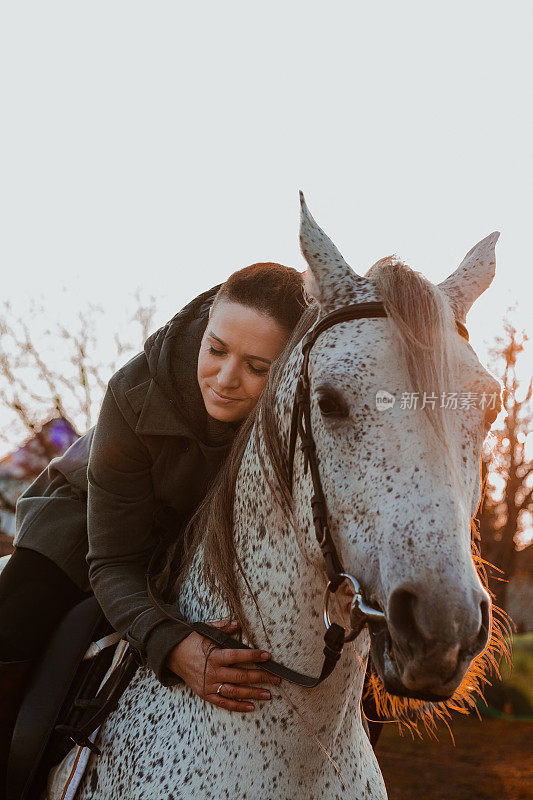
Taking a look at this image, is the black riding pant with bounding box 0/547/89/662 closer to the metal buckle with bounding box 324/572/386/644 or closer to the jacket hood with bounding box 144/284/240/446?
the jacket hood with bounding box 144/284/240/446

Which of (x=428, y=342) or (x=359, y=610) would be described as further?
(x=428, y=342)

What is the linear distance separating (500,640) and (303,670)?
2.09 ft

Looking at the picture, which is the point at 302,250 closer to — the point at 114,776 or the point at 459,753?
the point at 114,776

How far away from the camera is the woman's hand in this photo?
202cm

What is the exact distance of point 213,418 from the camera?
101 inches

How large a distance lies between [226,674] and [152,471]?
85 cm

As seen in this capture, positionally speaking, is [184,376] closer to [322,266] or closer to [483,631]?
[322,266]

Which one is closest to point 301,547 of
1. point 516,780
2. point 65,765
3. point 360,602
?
point 360,602

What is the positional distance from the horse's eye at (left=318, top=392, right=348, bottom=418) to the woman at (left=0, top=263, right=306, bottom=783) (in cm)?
63

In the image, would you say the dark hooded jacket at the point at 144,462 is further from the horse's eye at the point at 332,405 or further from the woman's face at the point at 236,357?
the horse's eye at the point at 332,405

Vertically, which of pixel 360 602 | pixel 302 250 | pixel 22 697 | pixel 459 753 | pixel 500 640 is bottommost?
pixel 459 753

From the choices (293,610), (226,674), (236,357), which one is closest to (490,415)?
(293,610)

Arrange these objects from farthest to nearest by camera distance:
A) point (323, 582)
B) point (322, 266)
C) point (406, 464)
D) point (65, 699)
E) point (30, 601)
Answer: point (30, 601)
point (65, 699)
point (322, 266)
point (323, 582)
point (406, 464)

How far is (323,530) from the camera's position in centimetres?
179
